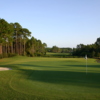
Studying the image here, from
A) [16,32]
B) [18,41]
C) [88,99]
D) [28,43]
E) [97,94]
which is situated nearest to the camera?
[88,99]

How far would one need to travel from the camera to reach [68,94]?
21.9 feet

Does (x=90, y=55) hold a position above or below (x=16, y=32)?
below

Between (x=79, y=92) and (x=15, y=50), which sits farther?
(x=15, y=50)

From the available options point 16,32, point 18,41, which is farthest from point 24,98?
point 18,41

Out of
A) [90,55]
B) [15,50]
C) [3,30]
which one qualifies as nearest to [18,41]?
[15,50]

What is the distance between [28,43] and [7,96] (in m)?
65.2

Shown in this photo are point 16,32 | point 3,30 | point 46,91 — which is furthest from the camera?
point 16,32

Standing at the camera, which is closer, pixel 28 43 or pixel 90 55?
pixel 90 55

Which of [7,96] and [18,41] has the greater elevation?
[18,41]

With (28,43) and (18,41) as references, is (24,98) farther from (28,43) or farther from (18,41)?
(28,43)

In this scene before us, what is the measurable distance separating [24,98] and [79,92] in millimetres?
2649

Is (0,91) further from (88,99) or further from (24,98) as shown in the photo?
(88,99)

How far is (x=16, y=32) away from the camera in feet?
200

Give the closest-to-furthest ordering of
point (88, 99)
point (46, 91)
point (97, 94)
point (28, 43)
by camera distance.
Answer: point (88, 99), point (97, 94), point (46, 91), point (28, 43)
